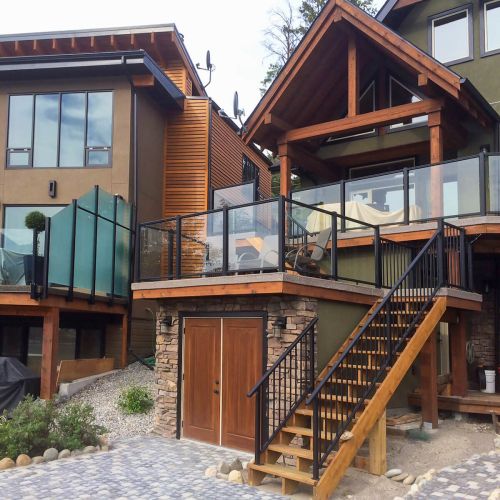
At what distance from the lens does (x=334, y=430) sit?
7.88 meters

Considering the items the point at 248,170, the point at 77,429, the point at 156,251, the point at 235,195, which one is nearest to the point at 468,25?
the point at 235,195

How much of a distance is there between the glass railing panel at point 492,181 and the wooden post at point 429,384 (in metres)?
2.84

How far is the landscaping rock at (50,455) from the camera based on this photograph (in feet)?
28.7

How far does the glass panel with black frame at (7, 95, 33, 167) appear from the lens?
1639cm

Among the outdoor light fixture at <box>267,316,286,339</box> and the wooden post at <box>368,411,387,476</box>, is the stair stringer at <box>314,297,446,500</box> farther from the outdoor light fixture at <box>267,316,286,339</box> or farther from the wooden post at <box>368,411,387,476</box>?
the outdoor light fixture at <box>267,316,286,339</box>

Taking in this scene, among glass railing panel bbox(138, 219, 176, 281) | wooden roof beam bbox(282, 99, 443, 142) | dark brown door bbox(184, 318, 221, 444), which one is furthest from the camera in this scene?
wooden roof beam bbox(282, 99, 443, 142)

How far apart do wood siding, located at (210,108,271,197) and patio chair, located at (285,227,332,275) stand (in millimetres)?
8479

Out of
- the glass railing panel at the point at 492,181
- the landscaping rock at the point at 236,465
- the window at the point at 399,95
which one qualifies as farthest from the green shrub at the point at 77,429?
the window at the point at 399,95

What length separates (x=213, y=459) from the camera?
8812mm

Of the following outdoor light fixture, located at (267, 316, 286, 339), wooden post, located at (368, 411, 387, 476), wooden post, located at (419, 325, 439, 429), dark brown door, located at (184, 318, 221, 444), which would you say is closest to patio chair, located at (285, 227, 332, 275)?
outdoor light fixture, located at (267, 316, 286, 339)

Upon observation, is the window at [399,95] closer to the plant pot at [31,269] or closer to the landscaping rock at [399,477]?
the plant pot at [31,269]

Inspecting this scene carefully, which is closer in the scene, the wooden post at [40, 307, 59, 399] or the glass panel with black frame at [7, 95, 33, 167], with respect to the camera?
the wooden post at [40, 307, 59, 399]

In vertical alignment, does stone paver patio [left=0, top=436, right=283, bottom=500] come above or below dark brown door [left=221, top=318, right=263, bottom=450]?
below

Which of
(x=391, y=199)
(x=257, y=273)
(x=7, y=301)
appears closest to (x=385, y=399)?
(x=257, y=273)
